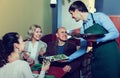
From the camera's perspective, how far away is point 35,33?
3.58m

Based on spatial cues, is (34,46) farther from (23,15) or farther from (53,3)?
(53,3)

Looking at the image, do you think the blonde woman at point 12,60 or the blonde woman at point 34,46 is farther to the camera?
the blonde woman at point 34,46

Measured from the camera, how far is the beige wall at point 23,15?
3.64 m

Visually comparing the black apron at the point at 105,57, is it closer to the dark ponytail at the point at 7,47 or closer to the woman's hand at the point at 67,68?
the woman's hand at the point at 67,68

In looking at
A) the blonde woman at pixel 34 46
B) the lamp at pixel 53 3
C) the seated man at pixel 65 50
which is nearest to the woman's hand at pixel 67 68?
the seated man at pixel 65 50

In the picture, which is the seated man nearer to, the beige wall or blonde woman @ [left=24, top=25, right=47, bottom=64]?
blonde woman @ [left=24, top=25, right=47, bottom=64]

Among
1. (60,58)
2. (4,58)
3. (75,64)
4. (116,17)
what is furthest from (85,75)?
(4,58)

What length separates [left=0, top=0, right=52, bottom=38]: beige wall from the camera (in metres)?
3.64

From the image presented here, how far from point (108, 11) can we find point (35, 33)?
1423mm

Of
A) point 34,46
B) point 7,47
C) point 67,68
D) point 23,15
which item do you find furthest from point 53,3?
point 7,47

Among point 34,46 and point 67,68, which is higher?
point 34,46

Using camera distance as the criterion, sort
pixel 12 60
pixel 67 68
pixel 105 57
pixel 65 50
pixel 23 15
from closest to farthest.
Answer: pixel 12 60 → pixel 105 57 → pixel 67 68 → pixel 65 50 → pixel 23 15

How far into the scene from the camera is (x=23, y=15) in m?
4.12

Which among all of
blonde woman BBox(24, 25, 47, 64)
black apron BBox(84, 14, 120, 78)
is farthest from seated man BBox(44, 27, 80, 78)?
black apron BBox(84, 14, 120, 78)
